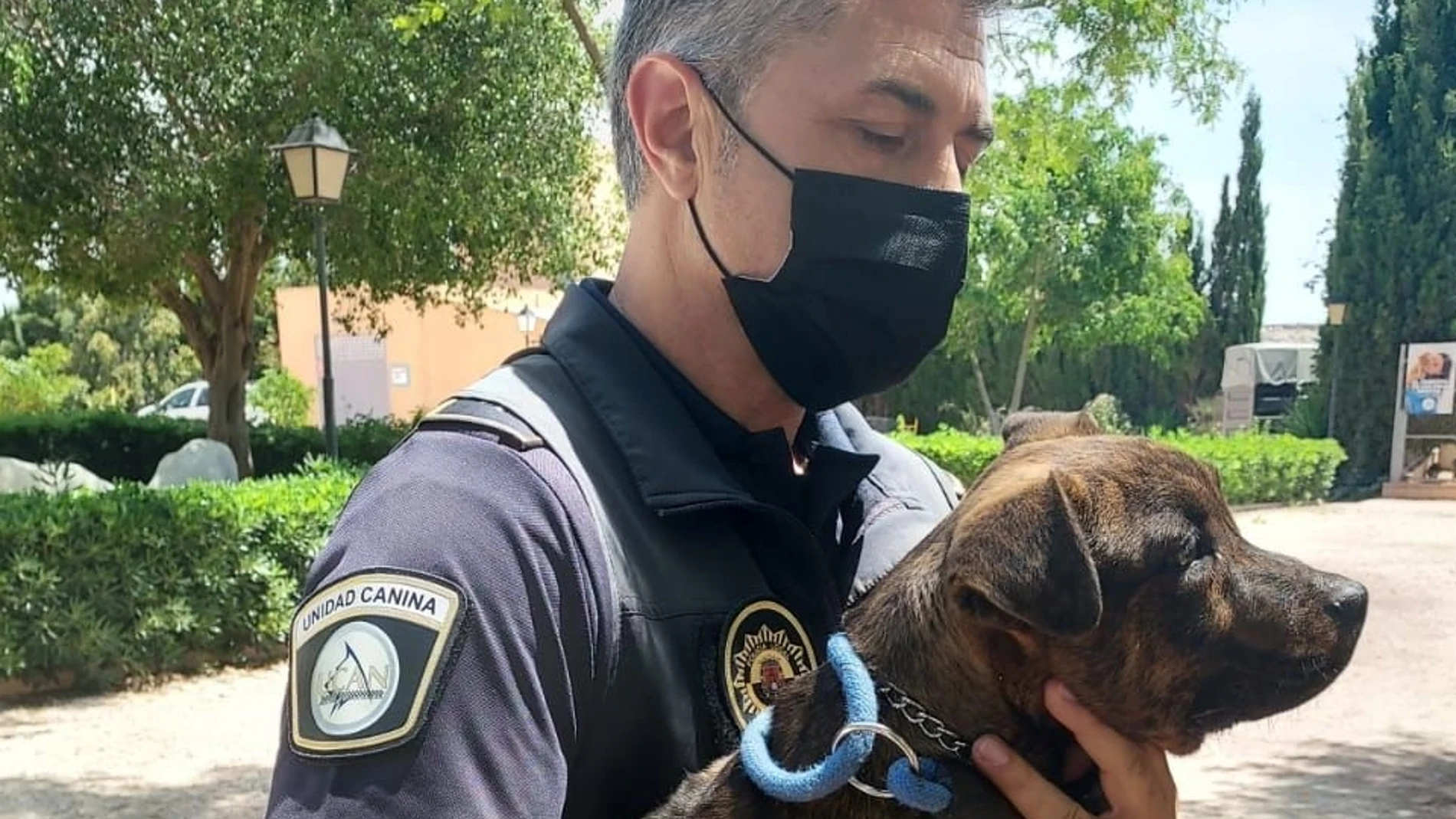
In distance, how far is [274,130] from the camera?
47.4 ft

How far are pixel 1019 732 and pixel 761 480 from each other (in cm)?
59

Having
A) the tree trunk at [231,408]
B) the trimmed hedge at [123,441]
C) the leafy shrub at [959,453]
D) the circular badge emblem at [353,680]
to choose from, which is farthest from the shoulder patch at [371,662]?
the trimmed hedge at [123,441]

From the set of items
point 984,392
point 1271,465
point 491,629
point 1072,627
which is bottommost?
point 1271,465

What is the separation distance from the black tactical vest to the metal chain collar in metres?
0.14

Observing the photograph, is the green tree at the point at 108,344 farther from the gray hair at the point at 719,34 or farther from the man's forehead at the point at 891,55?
the man's forehead at the point at 891,55

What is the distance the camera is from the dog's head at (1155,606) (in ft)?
6.55

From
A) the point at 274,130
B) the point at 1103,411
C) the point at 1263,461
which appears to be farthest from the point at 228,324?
the point at 1263,461

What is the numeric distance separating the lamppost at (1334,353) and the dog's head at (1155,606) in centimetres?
2935

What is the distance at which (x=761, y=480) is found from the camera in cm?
204

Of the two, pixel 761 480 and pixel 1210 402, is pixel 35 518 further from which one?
pixel 1210 402

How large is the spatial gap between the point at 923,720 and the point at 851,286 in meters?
0.74

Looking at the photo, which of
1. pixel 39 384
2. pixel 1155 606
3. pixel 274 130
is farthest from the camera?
pixel 39 384

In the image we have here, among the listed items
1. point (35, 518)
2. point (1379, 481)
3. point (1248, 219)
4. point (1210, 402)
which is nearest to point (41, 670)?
point (35, 518)

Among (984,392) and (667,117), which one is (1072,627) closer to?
(667,117)
